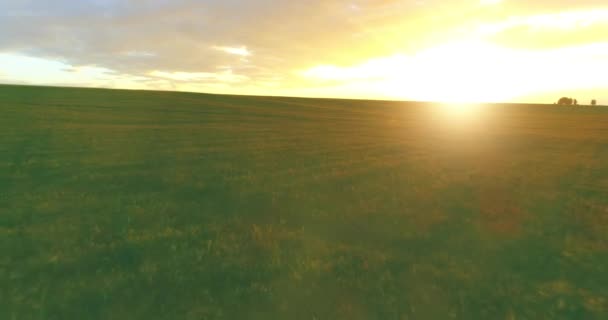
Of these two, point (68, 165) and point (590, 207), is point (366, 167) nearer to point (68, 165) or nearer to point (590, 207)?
point (590, 207)

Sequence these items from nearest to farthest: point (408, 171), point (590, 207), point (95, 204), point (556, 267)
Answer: point (556, 267)
point (95, 204)
point (590, 207)
point (408, 171)

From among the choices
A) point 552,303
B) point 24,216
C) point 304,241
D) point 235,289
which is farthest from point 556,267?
point 24,216

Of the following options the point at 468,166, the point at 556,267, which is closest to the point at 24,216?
the point at 556,267

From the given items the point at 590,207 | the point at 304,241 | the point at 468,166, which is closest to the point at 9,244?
the point at 304,241

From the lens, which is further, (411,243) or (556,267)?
(411,243)

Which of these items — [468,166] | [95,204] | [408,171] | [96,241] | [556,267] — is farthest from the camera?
[468,166]

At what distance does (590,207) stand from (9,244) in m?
17.8

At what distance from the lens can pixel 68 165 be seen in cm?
1603

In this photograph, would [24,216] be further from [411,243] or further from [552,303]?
[552,303]

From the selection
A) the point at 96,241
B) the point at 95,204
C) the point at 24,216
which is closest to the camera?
the point at 96,241

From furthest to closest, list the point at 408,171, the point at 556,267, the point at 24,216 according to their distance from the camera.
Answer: the point at 408,171 → the point at 24,216 → the point at 556,267

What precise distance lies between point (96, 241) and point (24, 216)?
3.43 m

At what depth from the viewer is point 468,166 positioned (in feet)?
62.6

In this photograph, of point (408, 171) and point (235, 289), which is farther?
point (408, 171)
